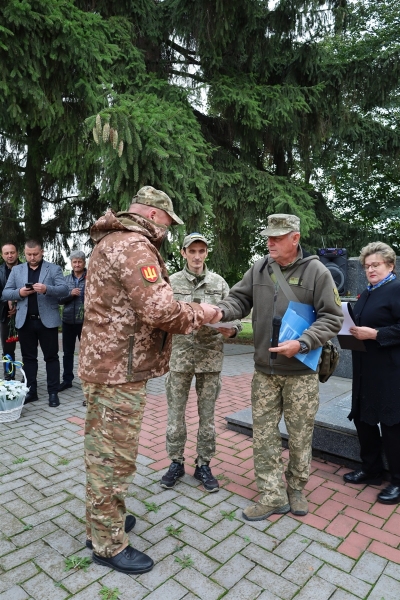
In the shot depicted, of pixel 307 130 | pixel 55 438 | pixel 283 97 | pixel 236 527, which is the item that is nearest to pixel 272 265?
pixel 236 527

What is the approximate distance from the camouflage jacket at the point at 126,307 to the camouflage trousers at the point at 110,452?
0.34 ft

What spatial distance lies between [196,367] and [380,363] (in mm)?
1363

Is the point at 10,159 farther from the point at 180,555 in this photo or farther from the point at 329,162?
the point at 180,555

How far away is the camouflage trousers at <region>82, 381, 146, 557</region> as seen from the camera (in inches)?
87.7

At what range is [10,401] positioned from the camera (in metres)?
4.46

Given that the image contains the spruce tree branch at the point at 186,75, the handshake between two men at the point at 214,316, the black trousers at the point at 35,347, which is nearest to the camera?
the handshake between two men at the point at 214,316

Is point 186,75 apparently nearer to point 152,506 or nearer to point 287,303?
point 287,303

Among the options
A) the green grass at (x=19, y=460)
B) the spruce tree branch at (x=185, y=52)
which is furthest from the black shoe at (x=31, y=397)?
the spruce tree branch at (x=185, y=52)

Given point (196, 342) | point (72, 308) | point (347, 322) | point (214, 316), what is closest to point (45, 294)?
point (72, 308)

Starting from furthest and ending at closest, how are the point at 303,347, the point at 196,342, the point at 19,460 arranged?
the point at 19,460
the point at 196,342
the point at 303,347

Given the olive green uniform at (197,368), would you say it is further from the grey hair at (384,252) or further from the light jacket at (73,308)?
the light jacket at (73,308)

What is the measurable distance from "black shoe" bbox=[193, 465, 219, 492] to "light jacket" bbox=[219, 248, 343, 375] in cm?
97

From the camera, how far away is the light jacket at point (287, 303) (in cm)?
258

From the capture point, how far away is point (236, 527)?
2.67 m
